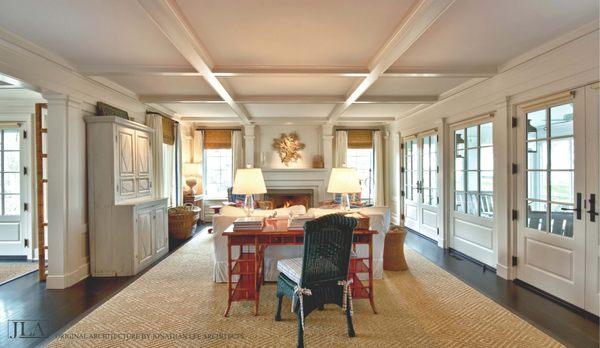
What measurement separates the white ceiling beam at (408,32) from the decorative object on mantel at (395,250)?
79.3 inches

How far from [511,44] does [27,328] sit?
5206 millimetres

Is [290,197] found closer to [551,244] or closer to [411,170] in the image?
[411,170]

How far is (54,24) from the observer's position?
235 centimetres

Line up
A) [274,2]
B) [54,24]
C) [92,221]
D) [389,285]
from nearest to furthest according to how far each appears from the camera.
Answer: [274,2], [54,24], [389,285], [92,221]

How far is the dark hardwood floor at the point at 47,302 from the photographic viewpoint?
2.36m

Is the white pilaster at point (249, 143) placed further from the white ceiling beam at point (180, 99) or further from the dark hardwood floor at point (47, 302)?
the dark hardwood floor at point (47, 302)

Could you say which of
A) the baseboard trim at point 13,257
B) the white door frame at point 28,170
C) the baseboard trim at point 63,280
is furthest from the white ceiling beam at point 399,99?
the baseboard trim at point 13,257

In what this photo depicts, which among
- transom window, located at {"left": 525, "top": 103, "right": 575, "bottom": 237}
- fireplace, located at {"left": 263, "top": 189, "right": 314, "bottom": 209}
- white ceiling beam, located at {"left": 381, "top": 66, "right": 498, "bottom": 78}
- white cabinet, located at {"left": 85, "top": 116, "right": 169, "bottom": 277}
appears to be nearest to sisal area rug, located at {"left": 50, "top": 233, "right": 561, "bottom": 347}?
white cabinet, located at {"left": 85, "top": 116, "right": 169, "bottom": 277}

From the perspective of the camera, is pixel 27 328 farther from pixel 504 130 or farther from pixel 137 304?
pixel 504 130

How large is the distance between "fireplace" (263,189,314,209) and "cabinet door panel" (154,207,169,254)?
2.72 metres

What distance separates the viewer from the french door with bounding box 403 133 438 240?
513cm

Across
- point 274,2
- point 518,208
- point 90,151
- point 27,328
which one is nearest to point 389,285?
point 518,208

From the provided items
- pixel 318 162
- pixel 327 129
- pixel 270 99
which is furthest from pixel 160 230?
pixel 327 129

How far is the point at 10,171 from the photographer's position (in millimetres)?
4137
